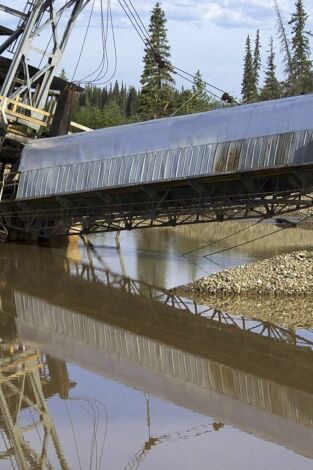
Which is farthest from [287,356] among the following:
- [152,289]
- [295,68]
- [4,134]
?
[295,68]

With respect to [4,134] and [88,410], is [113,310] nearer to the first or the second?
[88,410]

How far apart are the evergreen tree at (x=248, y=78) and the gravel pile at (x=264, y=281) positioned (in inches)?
Answer: 2684

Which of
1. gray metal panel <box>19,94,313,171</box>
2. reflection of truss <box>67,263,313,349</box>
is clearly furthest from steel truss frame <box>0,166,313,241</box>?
reflection of truss <box>67,263,313,349</box>

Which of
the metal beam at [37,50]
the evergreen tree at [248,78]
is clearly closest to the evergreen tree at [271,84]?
the evergreen tree at [248,78]

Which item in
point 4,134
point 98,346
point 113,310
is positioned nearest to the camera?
point 98,346

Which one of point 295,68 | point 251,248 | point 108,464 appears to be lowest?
point 108,464

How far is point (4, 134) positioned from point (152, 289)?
9649mm

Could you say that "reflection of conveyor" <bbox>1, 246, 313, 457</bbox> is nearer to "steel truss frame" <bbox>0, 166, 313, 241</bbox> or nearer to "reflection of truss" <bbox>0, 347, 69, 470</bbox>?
"reflection of truss" <bbox>0, 347, 69, 470</bbox>

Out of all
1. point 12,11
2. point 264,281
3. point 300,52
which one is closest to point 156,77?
point 300,52

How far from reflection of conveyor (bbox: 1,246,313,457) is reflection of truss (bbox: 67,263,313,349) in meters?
0.07

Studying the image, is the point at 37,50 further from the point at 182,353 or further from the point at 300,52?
the point at 300,52

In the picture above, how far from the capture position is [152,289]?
20438 millimetres

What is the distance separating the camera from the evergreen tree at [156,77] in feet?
233

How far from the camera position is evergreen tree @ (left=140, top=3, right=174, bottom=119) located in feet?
233
